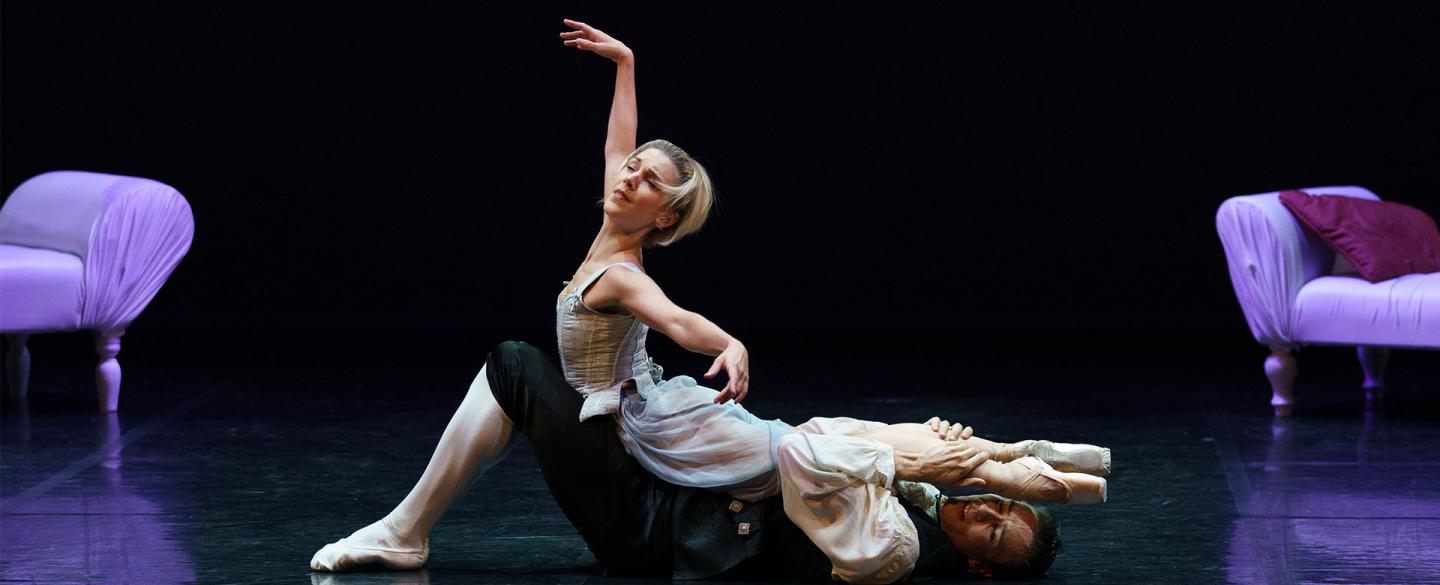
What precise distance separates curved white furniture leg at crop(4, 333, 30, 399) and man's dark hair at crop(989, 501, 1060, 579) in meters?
3.50

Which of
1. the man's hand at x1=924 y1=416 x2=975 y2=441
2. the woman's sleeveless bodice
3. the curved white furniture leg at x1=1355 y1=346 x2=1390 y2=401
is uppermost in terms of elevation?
the woman's sleeveless bodice

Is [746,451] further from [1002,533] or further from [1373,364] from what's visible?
[1373,364]

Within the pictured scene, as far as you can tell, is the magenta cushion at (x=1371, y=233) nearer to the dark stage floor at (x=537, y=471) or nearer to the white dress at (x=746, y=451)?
the dark stage floor at (x=537, y=471)

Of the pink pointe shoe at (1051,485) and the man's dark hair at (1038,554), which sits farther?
the man's dark hair at (1038,554)

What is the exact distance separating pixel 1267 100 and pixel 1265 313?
1.92 m

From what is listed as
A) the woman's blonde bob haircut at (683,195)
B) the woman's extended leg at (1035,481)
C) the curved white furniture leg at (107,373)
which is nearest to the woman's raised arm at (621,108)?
the woman's blonde bob haircut at (683,195)

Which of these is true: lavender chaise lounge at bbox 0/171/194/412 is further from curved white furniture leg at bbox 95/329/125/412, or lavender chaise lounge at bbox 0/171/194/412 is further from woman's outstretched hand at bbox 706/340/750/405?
woman's outstretched hand at bbox 706/340/750/405

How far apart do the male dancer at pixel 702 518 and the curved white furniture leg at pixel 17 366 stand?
272 cm

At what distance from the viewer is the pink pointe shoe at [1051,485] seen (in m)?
3.12

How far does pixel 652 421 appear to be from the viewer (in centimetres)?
320

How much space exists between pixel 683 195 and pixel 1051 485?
2.58 feet

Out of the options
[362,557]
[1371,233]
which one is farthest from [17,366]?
[1371,233]

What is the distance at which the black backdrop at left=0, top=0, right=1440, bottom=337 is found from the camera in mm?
7078

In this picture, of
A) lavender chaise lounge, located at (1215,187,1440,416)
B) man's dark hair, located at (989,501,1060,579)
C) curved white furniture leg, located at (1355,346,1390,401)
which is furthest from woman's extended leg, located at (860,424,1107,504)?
curved white furniture leg, located at (1355,346,1390,401)
